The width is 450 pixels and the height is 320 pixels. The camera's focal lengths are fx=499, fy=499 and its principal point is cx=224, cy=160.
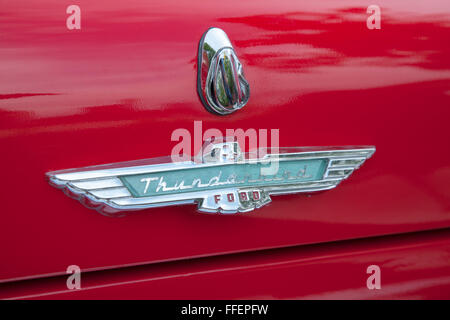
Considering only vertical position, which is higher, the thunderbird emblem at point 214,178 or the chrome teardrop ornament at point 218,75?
the chrome teardrop ornament at point 218,75

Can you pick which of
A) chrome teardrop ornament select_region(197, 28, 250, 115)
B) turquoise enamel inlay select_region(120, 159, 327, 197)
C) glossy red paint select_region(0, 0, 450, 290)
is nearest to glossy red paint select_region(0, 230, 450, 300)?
glossy red paint select_region(0, 0, 450, 290)

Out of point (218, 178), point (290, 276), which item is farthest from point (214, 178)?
point (290, 276)

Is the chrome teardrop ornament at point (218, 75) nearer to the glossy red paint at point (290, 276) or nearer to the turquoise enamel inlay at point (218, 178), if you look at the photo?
the turquoise enamel inlay at point (218, 178)

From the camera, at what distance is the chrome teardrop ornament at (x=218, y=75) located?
0.77 meters

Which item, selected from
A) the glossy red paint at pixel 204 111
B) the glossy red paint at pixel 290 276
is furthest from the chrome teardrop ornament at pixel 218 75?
the glossy red paint at pixel 290 276

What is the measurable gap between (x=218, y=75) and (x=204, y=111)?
2.4 inches

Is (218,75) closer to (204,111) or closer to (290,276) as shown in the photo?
(204,111)

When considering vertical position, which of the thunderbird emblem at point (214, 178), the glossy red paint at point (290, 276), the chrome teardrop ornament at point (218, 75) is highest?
A: the chrome teardrop ornament at point (218, 75)

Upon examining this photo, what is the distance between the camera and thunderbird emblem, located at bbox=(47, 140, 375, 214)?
29.8 inches

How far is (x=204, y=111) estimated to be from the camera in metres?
0.78

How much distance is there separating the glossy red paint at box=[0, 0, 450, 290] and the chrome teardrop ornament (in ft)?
0.05

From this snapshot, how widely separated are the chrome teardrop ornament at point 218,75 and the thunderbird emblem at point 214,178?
66mm

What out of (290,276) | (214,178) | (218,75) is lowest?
(290,276)
